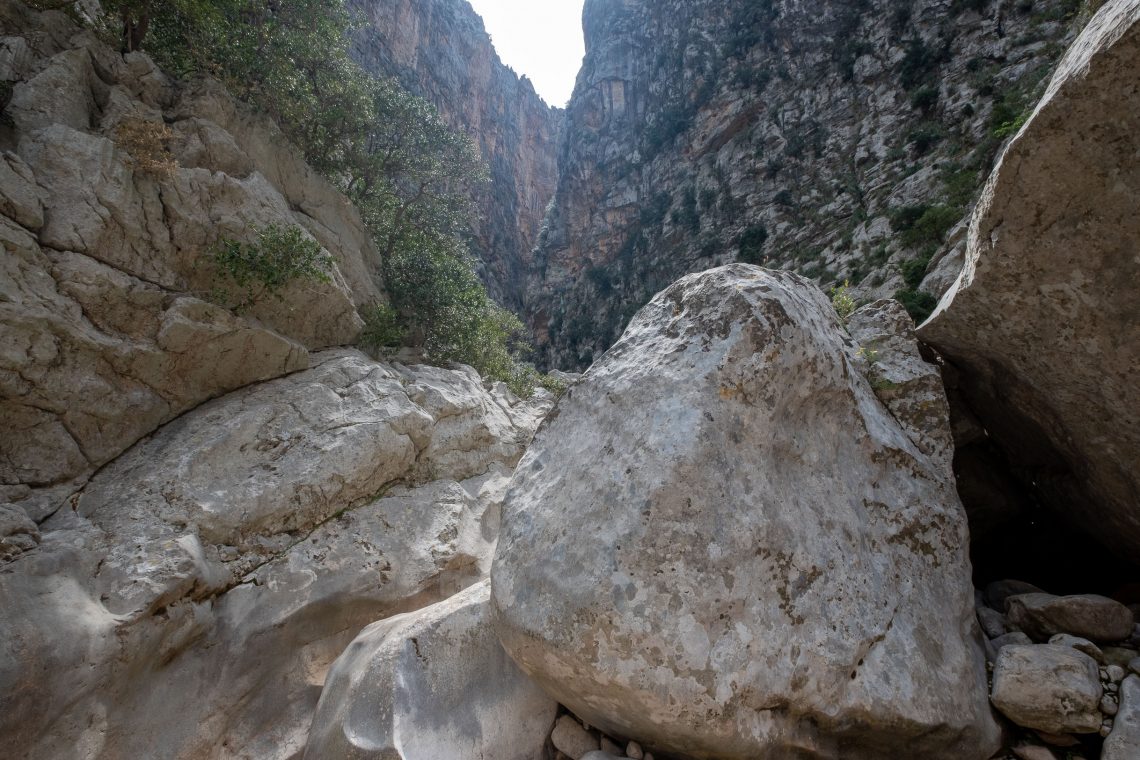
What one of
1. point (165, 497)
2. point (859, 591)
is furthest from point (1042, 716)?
point (165, 497)

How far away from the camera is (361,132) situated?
1370cm

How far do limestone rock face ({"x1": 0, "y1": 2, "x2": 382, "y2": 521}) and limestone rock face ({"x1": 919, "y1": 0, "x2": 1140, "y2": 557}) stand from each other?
936 centimetres

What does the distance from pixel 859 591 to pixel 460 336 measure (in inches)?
409

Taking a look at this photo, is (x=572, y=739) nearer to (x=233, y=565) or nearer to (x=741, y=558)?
(x=741, y=558)

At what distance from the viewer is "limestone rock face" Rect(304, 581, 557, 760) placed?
12.7 feet

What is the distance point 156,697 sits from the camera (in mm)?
4934

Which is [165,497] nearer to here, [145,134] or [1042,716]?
[145,134]

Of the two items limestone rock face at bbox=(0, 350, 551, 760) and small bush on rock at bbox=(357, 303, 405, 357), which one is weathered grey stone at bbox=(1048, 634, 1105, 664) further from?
small bush on rock at bbox=(357, 303, 405, 357)

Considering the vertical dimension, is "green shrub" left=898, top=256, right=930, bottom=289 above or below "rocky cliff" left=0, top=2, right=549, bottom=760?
above

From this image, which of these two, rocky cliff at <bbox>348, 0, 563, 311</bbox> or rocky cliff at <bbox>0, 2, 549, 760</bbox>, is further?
rocky cliff at <bbox>348, 0, 563, 311</bbox>

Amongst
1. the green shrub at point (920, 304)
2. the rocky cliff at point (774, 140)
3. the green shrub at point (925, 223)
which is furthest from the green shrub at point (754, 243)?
the green shrub at point (920, 304)

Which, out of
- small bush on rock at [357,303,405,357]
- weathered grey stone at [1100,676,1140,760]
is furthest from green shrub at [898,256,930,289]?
weathered grey stone at [1100,676,1140,760]

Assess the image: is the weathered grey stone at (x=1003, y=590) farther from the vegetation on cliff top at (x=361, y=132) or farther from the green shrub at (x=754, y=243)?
the green shrub at (x=754, y=243)

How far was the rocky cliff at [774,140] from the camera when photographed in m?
25.5
